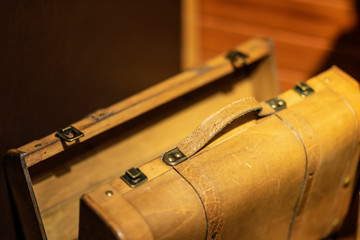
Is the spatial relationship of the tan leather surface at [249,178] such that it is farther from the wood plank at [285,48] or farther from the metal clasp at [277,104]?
the wood plank at [285,48]

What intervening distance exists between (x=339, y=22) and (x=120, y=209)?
1425mm

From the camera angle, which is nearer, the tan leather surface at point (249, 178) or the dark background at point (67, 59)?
the tan leather surface at point (249, 178)

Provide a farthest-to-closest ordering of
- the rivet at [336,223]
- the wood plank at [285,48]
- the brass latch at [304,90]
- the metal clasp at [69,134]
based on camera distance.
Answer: the wood plank at [285,48]
the rivet at [336,223]
the brass latch at [304,90]
the metal clasp at [69,134]

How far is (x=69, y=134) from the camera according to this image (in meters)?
1.13

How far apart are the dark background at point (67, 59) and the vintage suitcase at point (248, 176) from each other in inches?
15.7

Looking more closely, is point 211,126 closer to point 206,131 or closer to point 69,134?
point 206,131

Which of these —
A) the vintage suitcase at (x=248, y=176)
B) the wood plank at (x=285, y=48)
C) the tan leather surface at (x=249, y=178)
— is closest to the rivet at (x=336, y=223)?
the vintage suitcase at (x=248, y=176)

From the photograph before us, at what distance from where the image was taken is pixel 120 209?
0.92 meters

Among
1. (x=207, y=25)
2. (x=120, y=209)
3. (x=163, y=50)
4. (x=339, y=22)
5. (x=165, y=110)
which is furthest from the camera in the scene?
(x=207, y=25)

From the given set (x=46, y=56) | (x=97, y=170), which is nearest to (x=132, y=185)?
(x=97, y=170)

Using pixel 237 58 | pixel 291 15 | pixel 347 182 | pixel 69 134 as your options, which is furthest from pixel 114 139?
pixel 291 15

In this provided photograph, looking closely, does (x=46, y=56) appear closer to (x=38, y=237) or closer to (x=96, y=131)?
(x=96, y=131)

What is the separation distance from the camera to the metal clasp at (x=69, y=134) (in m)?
1.11

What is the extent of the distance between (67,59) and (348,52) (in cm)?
120
